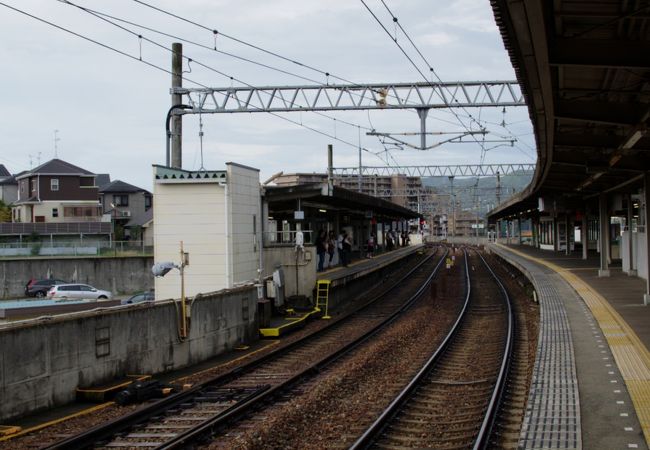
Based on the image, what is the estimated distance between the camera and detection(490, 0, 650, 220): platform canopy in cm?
728

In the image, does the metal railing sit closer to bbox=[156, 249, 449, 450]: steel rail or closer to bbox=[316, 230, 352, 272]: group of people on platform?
bbox=[316, 230, 352, 272]: group of people on platform

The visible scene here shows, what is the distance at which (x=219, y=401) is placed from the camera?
34.5 ft

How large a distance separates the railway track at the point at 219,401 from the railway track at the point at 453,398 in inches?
75.5

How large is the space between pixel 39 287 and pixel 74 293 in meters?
5.31

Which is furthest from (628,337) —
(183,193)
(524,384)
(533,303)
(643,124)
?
(533,303)

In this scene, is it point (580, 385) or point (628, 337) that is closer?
point (580, 385)

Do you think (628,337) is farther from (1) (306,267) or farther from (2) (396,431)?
(1) (306,267)

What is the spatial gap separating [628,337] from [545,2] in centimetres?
768

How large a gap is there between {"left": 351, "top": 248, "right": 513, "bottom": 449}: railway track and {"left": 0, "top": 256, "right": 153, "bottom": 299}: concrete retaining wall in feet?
89.8

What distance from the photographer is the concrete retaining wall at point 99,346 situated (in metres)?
9.20

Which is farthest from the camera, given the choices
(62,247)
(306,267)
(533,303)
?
(62,247)

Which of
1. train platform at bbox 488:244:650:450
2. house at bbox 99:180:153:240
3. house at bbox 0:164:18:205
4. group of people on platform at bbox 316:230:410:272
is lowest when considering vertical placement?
train platform at bbox 488:244:650:450

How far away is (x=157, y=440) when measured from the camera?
8.49 metres

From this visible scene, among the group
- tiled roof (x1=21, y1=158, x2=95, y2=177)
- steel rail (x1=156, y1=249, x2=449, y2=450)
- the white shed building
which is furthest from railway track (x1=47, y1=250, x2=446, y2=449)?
tiled roof (x1=21, y1=158, x2=95, y2=177)
